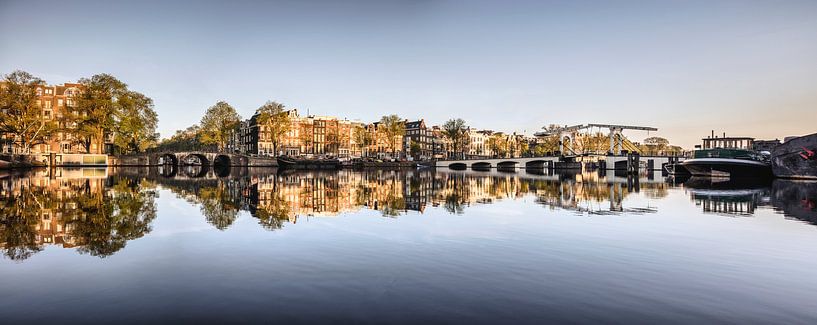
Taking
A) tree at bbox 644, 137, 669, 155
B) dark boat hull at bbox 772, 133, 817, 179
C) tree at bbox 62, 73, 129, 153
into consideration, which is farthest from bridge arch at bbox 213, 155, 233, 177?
tree at bbox 644, 137, 669, 155

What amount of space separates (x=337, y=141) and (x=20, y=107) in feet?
228

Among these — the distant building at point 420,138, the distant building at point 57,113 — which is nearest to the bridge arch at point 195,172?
the distant building at point 57,113

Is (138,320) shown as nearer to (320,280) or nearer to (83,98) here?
(320,280)

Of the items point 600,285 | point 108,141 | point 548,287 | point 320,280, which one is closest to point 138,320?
point 320,280

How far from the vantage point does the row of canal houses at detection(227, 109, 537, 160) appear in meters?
120

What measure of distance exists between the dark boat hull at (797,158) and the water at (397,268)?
45.2 m

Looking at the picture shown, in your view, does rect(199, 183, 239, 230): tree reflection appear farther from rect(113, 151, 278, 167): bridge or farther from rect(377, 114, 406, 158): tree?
rect(377, 114, 406, 158): tree

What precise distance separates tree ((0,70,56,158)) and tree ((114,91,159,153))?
426 inches

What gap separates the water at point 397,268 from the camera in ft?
23.3

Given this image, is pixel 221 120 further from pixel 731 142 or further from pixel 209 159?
pixel 731 142

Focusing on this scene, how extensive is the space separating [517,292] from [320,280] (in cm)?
385

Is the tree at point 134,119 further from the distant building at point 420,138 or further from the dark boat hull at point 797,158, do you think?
the dark boat hull at point 797,158

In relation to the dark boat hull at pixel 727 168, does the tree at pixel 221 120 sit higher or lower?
higher

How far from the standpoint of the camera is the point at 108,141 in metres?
97.5
